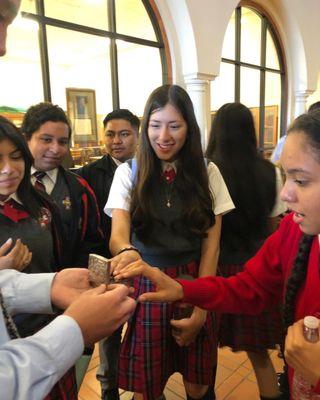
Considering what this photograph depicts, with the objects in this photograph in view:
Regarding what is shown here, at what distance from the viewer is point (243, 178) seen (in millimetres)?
1712

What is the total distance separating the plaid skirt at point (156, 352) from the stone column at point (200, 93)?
317 cm

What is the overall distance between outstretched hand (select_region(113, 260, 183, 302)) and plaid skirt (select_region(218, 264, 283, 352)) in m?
0.63

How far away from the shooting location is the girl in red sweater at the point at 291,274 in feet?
2.82

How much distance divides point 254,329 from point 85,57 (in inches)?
130

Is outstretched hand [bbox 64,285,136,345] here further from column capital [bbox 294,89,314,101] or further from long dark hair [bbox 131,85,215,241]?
column capital [bbox 294,89,314,101]

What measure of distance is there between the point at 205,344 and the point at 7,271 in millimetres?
840

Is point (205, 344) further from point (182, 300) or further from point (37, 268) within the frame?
point (37, 268)

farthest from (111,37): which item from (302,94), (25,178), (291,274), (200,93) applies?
(302,94)

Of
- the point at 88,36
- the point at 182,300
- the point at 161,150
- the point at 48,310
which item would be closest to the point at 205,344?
the point at 182,300

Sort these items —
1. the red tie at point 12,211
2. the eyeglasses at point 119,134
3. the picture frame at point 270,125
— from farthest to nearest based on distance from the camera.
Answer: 1. the picture frame at point 270,125
2. the eyeglasses at point 119,134
3. the red tie at point 12,211

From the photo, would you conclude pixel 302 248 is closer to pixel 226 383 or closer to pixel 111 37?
pixel 226 383

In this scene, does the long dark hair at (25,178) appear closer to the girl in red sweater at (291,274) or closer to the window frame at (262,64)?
the girl in red sweater at (291,274)

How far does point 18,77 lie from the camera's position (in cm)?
314

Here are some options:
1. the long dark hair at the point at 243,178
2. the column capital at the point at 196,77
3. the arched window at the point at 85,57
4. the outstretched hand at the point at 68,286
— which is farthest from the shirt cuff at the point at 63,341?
the column capital at the point at 196,77
